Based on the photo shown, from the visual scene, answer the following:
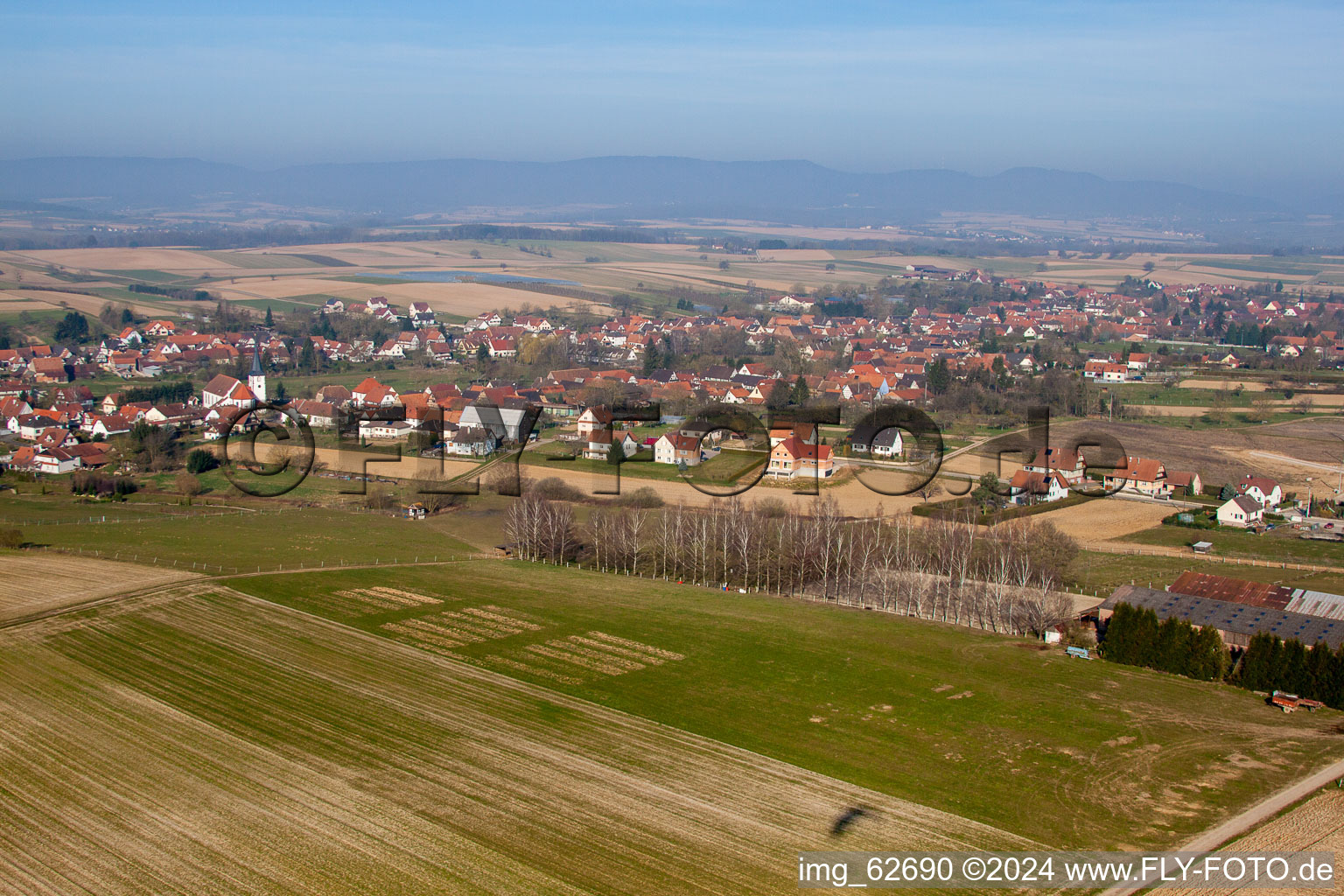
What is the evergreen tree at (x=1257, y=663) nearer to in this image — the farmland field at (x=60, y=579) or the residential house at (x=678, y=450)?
the residential house at (x=678, y=450)

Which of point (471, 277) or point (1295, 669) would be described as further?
point (471, 277)

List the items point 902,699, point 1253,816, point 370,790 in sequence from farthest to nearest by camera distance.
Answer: point 902,699, point 370,790, point 1253,816

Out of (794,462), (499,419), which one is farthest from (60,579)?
(794,462)

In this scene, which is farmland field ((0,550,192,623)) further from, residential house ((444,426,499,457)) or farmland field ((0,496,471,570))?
residential house ((444,426,499,457))

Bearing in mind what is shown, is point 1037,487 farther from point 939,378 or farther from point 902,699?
point 939,378

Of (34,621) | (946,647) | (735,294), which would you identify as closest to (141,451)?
(34,621)

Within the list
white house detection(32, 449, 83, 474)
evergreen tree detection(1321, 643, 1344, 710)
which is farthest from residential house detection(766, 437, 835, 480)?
white house detection(32, 449, 83, 474)

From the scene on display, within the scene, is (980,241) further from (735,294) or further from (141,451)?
(141,451)
